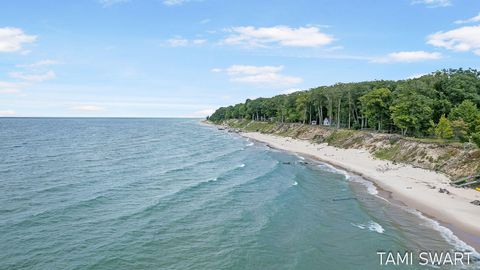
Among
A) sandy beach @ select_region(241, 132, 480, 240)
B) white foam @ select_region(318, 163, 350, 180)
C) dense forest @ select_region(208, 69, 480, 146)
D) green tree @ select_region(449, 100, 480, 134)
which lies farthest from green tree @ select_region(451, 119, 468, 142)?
white foam @ select_region(318, 163, 350, 180)

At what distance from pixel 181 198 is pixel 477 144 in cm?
3720

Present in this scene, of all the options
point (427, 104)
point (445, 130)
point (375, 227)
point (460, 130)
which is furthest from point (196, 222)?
point (427, 104)

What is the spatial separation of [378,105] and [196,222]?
67955mm

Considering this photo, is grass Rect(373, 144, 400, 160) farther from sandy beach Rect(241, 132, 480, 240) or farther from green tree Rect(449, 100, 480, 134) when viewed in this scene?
green tree Rect(449, 100, 480, 134)

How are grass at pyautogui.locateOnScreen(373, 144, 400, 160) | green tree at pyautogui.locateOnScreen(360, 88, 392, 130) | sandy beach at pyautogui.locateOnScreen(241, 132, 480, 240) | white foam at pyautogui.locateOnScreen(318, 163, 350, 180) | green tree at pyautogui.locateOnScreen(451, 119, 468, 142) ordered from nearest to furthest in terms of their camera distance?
sandy beach at pyautogui.locateOnScreen(241, 132, 480, 240)
white foam at pyautogui.locateOnScreen(318, 163, 350, 180)
green tree at pyautogui.locateOnScreen(451, 119, 468, 142)
grass at pyautogui.locateOnScreen(373, 144, 400, 160)
green tree at pyautogui.locateOnScreen(360, 88, 392, 130)

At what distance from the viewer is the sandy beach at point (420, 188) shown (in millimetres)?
31359

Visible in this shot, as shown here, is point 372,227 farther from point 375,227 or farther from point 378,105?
point 378,105

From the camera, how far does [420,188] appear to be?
41906mm

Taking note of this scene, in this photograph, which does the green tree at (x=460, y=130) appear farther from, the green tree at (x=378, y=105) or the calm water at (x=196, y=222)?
the green tree at (x=378, y=105)

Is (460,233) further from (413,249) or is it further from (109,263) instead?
(109,263)

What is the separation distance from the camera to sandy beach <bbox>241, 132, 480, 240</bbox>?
3136cm

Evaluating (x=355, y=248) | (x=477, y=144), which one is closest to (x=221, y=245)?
(x=355, y=248)

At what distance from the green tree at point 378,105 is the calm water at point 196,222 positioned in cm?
3865

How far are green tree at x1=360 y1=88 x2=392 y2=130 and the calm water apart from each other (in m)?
38.7
